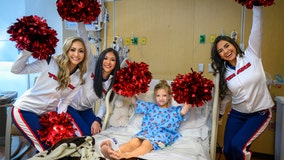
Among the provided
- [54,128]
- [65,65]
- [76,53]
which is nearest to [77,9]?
[76,53]

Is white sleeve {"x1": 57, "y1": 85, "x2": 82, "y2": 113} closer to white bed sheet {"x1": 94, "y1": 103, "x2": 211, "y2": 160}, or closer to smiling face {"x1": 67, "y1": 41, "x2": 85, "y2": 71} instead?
smiling face {"x1": 67, "y1": 41, "x2": 85, "y2": 71}

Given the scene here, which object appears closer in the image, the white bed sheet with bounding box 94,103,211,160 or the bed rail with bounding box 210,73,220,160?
the white bed sheet with bounding box 94,103,211,160

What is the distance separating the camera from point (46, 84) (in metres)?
2.01

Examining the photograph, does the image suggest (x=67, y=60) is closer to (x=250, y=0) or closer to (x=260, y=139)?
(x=250, y=0)

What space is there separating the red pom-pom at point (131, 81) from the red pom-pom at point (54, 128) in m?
0.53

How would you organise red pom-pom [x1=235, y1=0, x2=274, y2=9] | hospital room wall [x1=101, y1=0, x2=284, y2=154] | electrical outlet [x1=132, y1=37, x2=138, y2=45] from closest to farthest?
red pom-pom [x1=235, y1=0, x2=274, y2=9] → hospital room wall [x1=101, y1=0, x2=284, y2=154] → electrical outlet [x1=132, y1=37, x2=138, y2=45]

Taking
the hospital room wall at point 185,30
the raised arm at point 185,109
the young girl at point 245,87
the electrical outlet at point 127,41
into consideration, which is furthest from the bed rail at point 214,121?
the electrical outlet at point 127,41

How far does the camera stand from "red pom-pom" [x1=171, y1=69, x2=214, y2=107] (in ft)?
6.57

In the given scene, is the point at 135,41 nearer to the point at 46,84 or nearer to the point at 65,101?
the point at 65,101

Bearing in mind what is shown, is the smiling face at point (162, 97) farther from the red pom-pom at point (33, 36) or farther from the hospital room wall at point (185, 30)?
the red pom-pom at point (33, 36)

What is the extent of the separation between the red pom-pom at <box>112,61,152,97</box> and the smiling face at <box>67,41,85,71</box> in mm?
373

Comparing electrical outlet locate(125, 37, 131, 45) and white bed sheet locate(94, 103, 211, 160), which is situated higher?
electrical outlet locate(125, 37, 131, 45)

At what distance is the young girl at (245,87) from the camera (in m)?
1.94

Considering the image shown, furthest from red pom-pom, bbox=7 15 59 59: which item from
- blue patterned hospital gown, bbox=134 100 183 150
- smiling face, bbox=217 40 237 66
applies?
smiling face, bbox=217 40 237 66
